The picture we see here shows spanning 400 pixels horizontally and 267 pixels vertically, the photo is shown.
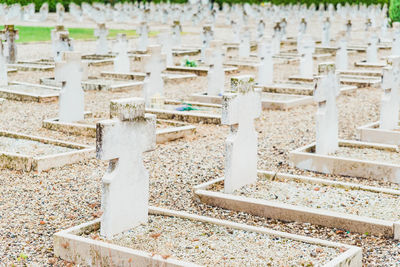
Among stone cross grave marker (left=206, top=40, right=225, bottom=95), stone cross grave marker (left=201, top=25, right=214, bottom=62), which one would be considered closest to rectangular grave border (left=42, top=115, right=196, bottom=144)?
stone cross grave marker (left=206, top=40, right=225, bottom=95)

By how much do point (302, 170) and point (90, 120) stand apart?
3.83 metres

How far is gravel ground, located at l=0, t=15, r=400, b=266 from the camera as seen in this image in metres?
5.95

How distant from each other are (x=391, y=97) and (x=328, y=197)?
3.68m

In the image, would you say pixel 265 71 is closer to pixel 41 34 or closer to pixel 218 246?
pixel 218 246

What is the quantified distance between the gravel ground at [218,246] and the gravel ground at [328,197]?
41.3 inches

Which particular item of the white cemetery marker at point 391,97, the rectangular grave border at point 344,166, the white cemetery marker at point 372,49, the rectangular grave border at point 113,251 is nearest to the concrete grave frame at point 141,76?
the white cemetery marker at point 372,49

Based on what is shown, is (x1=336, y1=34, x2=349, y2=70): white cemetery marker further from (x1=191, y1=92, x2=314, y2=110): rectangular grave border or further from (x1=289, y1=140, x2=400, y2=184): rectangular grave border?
(x1=289, y1=140, x2=400, y2=184): rectangular grave border

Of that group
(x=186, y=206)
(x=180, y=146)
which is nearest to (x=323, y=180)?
(x=186, y=206)

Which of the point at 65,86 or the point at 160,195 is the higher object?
the point at 65,86

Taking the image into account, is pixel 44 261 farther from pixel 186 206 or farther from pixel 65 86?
pixel 65 86

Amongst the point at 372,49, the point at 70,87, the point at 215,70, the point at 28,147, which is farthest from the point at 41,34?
the point at 28,147

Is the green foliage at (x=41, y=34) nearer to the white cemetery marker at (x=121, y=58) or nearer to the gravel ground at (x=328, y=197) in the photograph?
the white cemetery marker at (x=121, y=58)

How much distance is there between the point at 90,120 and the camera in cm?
1102

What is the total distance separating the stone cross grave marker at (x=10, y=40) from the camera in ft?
58.8
